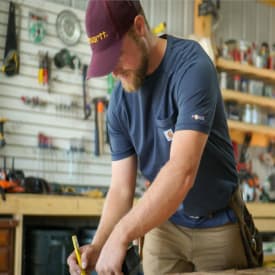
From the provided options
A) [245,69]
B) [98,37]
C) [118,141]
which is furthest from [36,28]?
[98,37]

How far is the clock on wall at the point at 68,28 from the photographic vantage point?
4.24 meters

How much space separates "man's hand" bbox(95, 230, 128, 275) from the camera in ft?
4.20

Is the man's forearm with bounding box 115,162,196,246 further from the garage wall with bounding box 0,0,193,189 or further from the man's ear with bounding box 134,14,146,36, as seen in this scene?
the garage wall with bounding box 0,0,193,189

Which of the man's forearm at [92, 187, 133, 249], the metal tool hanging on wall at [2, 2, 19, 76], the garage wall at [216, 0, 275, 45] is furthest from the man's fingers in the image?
the garage wall at [216, 0, 275, 45]

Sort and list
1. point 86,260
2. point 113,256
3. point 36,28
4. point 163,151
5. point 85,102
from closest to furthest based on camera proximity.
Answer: point 113,256, point 86,260, point 163,151, point 36,28, point 85,102

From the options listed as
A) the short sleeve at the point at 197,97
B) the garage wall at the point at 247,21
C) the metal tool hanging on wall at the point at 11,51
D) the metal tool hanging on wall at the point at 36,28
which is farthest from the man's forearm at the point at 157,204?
the garage wall at the point at 247,21

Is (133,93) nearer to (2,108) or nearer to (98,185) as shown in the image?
(2,108)

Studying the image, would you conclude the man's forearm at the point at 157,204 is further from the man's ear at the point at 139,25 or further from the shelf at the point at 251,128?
the shelf at the point at 251,128

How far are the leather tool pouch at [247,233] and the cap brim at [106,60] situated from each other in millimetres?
621

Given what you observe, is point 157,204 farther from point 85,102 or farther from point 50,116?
point 85,102

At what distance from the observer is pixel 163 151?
163cm

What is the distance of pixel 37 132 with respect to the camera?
4066 mm

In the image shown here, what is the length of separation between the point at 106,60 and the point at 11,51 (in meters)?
2.70

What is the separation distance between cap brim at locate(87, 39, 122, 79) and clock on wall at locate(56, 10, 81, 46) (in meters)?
2.91
